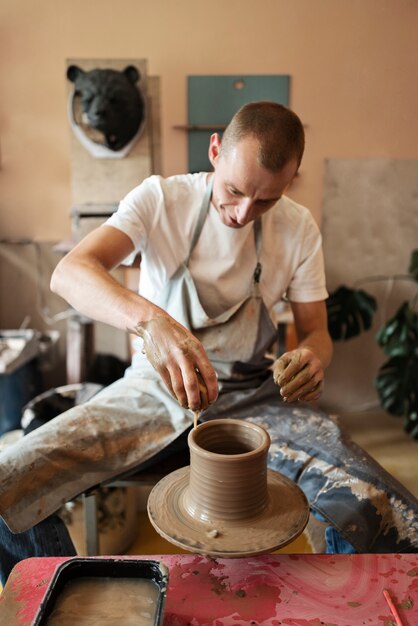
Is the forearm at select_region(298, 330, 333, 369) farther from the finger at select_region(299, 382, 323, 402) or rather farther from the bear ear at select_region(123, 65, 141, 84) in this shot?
the bear ear at select_region(123, 65, 141, 84)

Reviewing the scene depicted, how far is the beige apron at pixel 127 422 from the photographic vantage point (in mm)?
1356

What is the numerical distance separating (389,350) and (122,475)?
6.02 feet

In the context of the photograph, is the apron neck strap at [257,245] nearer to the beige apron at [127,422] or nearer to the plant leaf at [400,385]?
the beige apron at [127,422]

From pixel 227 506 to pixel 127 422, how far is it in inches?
20.1

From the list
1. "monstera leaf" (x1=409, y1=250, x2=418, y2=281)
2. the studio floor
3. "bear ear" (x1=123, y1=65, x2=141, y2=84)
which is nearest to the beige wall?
"bear ear" (x1=123, y1=65, x2=141, y2=84)

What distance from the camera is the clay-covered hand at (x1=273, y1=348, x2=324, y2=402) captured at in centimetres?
144

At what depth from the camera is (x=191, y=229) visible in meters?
1.76

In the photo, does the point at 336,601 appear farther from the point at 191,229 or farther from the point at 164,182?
the point at 164,182

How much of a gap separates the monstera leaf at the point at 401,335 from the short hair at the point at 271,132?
5.48ft

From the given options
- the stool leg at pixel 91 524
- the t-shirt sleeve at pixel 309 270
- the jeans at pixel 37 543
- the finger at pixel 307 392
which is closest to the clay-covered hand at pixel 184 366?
the finger at pixel 307 392

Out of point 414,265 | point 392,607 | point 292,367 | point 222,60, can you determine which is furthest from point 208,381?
point 222,60

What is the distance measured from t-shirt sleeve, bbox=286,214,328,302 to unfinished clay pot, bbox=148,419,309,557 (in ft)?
2.42

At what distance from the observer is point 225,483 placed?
1109 millimetres

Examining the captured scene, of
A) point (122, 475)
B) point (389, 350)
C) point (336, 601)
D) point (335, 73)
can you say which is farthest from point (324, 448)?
point (335, 73)
